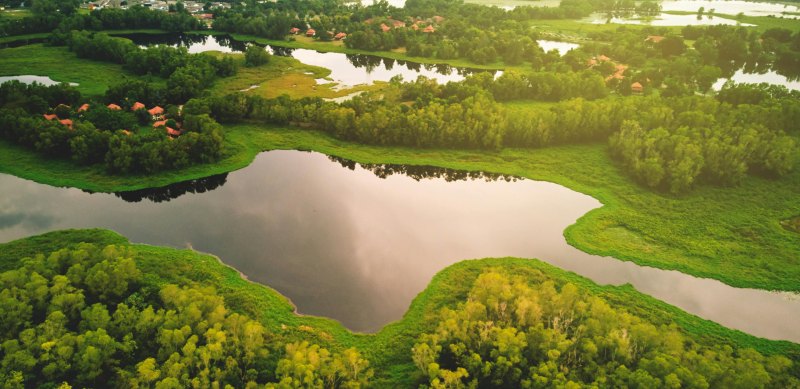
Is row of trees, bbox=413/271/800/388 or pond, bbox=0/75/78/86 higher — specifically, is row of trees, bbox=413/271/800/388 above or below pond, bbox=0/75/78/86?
below

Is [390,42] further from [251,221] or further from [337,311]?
[337,311]

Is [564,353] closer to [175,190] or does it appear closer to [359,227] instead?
[359,227]

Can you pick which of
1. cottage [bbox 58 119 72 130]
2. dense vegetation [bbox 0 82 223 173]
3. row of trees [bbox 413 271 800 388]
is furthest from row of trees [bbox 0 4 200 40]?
row of trees [bbox 413 271 800 388]

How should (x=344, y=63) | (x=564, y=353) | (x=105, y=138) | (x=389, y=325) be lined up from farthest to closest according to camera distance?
(x=344, y=63) < (x=105, y=138) < (x=389, y=325) < (x=564, y=353)

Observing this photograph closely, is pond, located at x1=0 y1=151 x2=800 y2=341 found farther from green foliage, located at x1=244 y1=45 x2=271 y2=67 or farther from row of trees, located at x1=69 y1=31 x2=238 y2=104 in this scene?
green foliage, located at x1=244 y1=45 x2=271 y2=67

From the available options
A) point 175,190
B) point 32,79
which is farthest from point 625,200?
point 32,79
